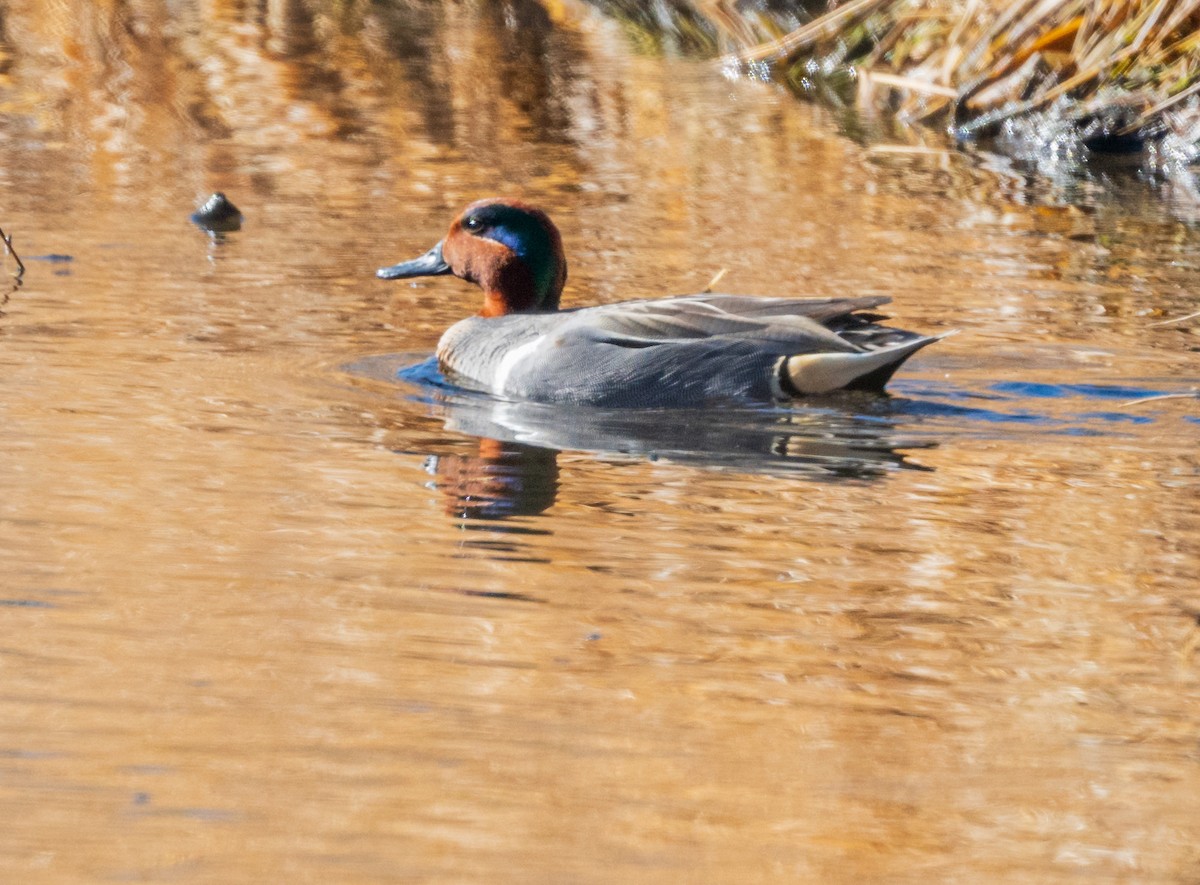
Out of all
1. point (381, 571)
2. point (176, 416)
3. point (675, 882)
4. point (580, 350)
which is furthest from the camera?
point (580, 350)

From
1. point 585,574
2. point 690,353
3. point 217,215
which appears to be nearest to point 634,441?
point 690,353

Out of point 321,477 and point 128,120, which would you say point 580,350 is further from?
point 128,120

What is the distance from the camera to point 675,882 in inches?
124

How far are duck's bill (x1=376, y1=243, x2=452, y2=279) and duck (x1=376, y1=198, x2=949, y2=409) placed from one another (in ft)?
2.70

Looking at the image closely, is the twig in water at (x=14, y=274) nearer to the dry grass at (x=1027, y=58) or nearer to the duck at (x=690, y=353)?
the duck at (x=690, y=353)

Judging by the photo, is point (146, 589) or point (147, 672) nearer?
point (147, 672)

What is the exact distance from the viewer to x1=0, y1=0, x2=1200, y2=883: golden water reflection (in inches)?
133

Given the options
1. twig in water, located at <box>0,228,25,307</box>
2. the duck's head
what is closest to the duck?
the duck's head

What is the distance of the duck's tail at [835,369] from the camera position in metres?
6.86

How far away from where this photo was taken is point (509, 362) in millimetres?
7180

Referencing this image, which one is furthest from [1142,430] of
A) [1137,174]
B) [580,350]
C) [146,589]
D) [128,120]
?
[128,120]

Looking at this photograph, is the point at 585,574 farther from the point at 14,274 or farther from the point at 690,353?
the point at 14,274

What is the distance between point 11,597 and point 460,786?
1430mm

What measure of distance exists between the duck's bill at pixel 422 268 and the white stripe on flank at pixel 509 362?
97 cm
